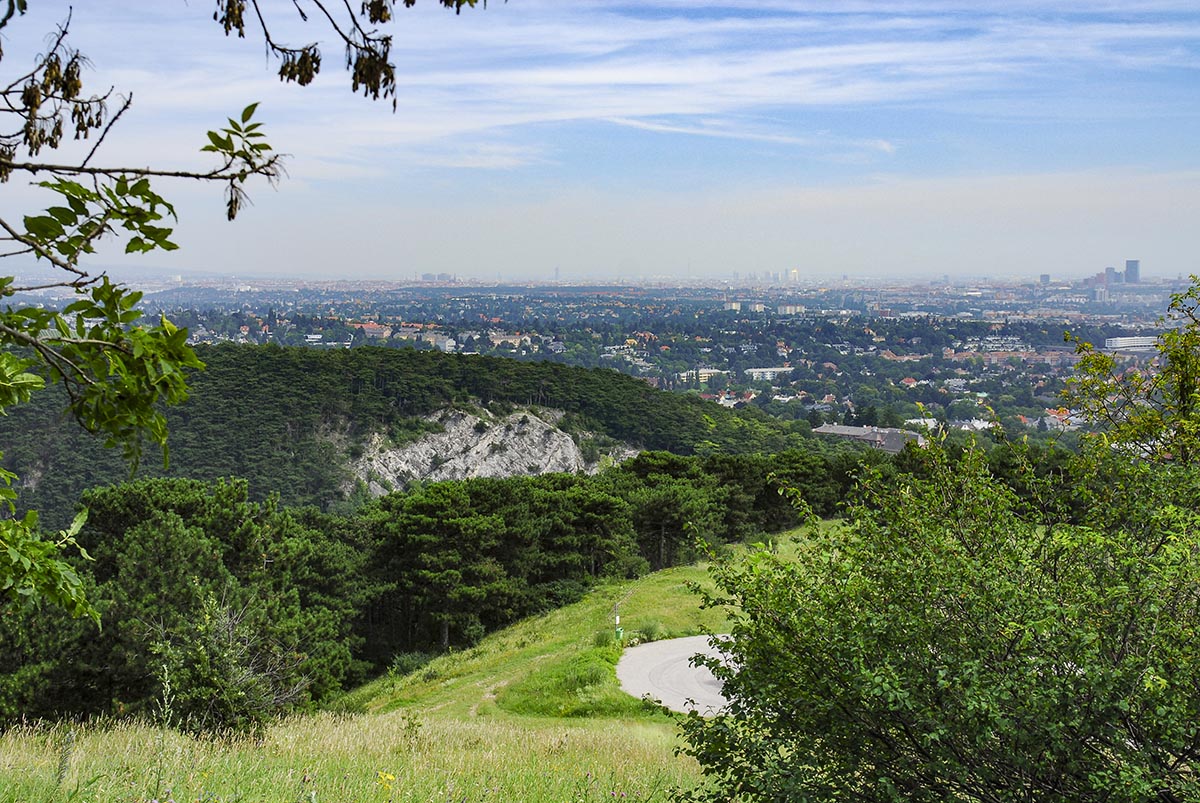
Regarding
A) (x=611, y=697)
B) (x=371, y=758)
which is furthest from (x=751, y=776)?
(x=611, y=697)

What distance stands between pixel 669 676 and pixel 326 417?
70.8 meters

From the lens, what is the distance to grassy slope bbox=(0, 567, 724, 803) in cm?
381

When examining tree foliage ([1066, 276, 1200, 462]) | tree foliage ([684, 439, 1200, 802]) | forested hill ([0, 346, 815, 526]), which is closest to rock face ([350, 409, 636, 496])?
forested hill ([0, 346, 815, 526])

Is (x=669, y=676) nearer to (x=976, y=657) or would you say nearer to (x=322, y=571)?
(x=976, y=657)

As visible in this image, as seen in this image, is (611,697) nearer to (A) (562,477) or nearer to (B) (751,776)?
(B) (751,776)

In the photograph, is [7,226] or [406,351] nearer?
[7,226]

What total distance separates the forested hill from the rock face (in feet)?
5.03

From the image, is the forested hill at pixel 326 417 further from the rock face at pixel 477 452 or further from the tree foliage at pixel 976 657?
the tree foliage at pixel 976 657

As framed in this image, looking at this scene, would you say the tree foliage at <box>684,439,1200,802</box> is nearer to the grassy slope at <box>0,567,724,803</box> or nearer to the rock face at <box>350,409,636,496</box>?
the grassy slope at <box>0,567,724,803</box>

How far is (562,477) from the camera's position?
112 ft

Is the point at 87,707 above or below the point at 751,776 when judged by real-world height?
below

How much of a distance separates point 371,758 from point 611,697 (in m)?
9.05

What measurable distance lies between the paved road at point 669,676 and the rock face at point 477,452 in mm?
58699

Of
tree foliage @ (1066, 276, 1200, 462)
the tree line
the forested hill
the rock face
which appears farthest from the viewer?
the rock face
